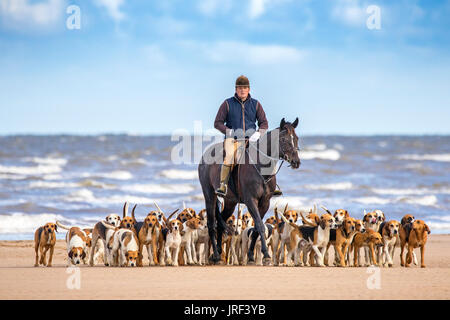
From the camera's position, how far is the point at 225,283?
11508mm

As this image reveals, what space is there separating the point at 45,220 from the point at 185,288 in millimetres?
13991

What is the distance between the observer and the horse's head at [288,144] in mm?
13391

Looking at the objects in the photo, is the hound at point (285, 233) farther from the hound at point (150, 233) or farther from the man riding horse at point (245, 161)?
the hound at point (150, 233)

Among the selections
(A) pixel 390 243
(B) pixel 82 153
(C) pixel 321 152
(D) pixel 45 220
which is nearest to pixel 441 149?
(C) pixel 321 152

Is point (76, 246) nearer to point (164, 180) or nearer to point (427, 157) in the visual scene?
point (164, 180)

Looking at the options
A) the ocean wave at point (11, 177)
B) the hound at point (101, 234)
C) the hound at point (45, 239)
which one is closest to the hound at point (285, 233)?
the hound at point (101, 234)

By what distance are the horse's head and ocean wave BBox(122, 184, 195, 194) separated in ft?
66.0

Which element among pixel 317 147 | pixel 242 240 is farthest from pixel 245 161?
pixel 317 147

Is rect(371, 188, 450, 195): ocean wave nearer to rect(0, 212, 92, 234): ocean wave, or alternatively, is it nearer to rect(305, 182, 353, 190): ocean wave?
rect(305, 182, 353, 190): ocean wave

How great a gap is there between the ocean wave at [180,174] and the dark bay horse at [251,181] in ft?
77.0

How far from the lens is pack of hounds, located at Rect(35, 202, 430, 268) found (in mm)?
13906

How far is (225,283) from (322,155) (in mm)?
38460

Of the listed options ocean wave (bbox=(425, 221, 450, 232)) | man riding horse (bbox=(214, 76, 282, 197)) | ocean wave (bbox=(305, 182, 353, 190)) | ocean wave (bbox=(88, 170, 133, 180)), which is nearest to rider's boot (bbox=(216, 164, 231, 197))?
man riding horse (bbox=(214, 76, 282, 197))
